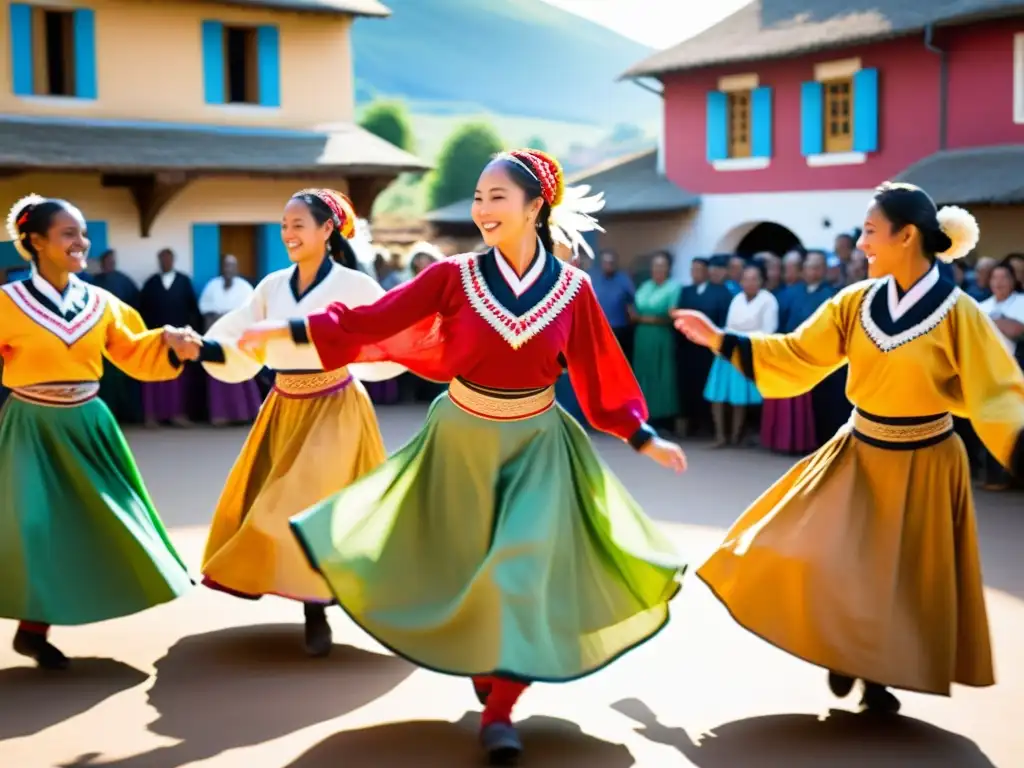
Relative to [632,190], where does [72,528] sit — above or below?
below

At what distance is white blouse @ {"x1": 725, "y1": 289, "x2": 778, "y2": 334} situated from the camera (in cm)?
1178

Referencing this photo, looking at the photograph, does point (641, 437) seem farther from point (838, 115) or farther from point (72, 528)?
point (838, 115)

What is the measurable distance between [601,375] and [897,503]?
3.79 feet

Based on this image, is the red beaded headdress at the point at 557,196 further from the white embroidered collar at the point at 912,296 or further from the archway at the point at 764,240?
the archway at the point at 764,240

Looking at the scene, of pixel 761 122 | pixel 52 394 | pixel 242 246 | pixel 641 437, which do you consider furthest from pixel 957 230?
pixel 761 122

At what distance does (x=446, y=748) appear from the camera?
4.68m

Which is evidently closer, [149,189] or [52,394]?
[52,394]

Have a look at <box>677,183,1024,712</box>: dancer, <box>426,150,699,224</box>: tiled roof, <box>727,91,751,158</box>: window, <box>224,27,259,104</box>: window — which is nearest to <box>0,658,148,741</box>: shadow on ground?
<box>677,183,1024,712</box>: dancer

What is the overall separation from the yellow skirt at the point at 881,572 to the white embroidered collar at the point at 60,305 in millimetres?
2794

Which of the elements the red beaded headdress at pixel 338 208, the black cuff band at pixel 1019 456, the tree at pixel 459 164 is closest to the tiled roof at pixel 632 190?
the red beaded headdress at pixel 338 208

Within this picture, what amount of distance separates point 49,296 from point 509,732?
269 centimetres

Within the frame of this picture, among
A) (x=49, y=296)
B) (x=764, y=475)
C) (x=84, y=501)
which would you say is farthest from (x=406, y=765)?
(x=764, y=475)

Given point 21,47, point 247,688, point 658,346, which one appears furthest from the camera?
point 21,47

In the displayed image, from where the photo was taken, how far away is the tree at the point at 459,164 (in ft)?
143
